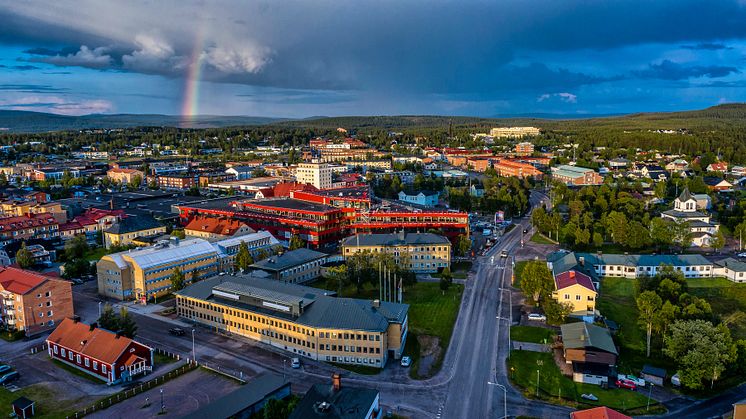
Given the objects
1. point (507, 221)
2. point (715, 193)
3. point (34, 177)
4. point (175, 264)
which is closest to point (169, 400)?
point (175, 264)

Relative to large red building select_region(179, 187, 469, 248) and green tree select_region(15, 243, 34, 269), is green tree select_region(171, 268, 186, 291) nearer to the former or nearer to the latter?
green tree select_region(15, 243, 34, 269)

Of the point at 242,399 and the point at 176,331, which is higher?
the point at 242,399

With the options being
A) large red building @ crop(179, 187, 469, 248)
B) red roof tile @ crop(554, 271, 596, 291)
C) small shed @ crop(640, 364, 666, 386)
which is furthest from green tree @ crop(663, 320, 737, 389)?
large red building @ crop(179, 187, 469, 248)

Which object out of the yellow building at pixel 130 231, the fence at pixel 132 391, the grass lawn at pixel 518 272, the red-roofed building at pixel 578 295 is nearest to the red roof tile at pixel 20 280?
the fence at pixel 132 391

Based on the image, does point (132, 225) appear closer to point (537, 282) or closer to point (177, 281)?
point (177, 281)

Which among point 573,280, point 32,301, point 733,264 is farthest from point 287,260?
point 733,264

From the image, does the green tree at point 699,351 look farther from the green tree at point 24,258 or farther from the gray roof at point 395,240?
the green tree at point 24,258
